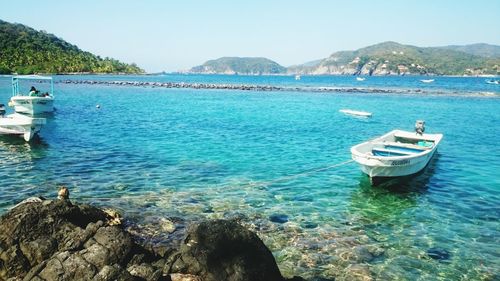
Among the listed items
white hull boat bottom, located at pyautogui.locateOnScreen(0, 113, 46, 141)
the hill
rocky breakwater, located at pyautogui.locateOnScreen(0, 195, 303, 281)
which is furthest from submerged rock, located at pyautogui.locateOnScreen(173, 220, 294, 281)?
the hill

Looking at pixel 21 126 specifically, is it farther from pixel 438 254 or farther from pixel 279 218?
pixel 438 254

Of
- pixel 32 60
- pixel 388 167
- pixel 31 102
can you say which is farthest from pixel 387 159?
pixel 32 60

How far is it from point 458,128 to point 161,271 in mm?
43958

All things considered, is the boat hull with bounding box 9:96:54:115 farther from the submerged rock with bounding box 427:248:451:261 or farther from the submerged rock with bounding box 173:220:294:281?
the submerged rock with bounding box 427:248:451:261

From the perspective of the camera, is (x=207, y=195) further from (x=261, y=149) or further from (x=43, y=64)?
(x=43, y=64)

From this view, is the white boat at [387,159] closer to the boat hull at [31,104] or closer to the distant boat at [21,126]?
the distant boat at [21,126]

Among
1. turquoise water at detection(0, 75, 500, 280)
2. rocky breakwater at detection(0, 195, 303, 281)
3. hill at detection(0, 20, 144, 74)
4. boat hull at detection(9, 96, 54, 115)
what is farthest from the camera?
hill at detection(0, 20, 144, 74)

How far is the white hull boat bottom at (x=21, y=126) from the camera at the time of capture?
30062mm

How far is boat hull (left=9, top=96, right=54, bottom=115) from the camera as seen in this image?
142 feet

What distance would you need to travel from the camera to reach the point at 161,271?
29.0ft

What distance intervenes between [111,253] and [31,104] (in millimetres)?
42119

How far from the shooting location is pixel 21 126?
30141mm

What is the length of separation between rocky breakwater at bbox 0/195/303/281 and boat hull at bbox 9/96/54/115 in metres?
37.9

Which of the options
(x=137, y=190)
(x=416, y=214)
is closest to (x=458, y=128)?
(x=416, y=214)
